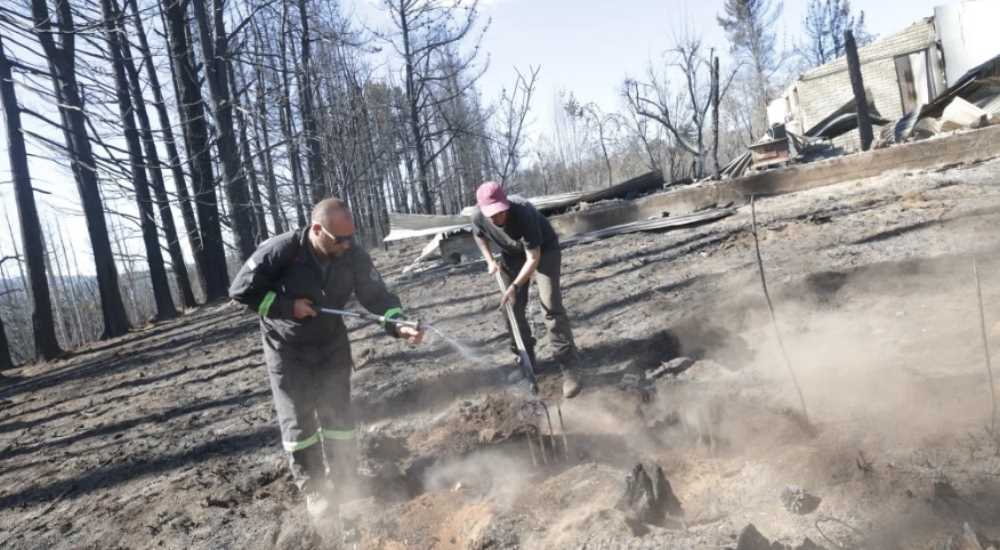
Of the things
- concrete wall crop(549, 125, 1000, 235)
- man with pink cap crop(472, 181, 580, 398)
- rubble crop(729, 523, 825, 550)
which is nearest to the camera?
rubble crop(729, 523, 825, 550)

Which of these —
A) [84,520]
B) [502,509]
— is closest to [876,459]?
[502,509]

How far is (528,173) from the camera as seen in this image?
A: 37844 millimetres

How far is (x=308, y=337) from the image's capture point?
3.86 m

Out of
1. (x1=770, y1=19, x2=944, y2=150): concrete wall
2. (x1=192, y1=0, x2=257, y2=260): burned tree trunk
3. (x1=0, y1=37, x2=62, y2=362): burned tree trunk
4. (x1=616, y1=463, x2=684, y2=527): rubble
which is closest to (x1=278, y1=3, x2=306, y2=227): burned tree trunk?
(x1=192, y1=0, x2=257, y2=260): burned tree trunk

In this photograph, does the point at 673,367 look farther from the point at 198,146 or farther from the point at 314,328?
the point at 198,146

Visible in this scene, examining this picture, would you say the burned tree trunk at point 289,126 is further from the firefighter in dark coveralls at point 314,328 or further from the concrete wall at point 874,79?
the concrete wall at point 874,79

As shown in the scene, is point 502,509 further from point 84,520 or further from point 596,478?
point 84,520

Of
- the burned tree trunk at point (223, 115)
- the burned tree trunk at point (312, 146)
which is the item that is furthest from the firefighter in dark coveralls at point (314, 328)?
the burned tree trunk at point (312, 146)

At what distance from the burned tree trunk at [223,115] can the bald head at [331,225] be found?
8.10 meters

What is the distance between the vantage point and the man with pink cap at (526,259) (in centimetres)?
483

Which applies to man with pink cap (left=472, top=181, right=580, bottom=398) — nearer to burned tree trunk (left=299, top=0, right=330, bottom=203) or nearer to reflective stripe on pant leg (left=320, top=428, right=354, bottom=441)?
reflective stripe on pant leg (left=320, top=428, right=354, bottom=441)

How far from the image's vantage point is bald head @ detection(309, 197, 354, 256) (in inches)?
143

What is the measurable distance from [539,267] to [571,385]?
1.00 m

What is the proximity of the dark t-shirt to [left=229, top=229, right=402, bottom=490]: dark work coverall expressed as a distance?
4.00 feet
